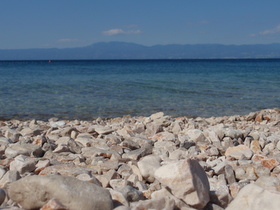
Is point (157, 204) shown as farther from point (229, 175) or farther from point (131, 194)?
point (229, 175)

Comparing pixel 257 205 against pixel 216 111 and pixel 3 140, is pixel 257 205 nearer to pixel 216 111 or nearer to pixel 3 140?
pixel 3 140

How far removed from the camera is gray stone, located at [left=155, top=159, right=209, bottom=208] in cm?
291

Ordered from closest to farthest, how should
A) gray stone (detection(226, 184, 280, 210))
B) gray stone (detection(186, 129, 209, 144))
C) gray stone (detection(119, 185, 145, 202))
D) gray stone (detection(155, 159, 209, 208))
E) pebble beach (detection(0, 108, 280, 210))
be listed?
gray stone (detection(226, 184, 280, 210))
pebble beach (detection(0, 108, 280, 210))
gray stone (detection(155, 159, 209, 208))
gray stone (detection(119, 185, 145, 202))
gray stone (detection(186, 129, 209, 144))

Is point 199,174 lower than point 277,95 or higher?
higher

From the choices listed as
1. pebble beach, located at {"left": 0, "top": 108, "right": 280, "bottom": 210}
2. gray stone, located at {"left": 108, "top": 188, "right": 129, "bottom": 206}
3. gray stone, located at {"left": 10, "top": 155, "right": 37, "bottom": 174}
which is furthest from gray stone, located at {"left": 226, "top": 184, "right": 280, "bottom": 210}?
gray stone, located at {"left": 10, "top": 155, "right": 37, "bottom": 174}

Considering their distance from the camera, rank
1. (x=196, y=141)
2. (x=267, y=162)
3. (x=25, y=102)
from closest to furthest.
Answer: (x=267, y=162), (x=196, y=141), (x=25, y=102)

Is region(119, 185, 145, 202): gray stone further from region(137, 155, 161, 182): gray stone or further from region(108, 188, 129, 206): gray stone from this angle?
region(137, 155, 161, 182): gray stone

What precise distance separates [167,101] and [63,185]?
11513mm

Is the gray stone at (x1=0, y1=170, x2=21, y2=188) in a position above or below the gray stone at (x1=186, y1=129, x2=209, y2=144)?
above

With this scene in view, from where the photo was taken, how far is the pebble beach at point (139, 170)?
8.97 feet

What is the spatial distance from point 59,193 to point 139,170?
148 cm

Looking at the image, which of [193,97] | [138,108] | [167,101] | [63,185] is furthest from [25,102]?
[63,185]

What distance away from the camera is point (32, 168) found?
410 cm

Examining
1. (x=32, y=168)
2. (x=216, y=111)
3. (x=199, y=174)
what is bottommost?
(x=216, y=111)
